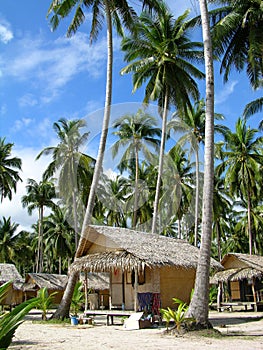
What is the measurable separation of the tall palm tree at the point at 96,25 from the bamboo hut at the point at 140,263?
78 cm

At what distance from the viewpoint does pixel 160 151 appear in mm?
22500

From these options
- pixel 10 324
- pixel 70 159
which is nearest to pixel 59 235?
pixel 70 159

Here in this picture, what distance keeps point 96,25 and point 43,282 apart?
20.6 m

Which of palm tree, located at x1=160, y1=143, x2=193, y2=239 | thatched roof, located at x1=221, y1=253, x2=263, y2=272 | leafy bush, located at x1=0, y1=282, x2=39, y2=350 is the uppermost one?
palm tree, located at x1=160, y1=143, x2=193, y2=239

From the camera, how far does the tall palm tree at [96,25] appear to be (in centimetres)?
1586

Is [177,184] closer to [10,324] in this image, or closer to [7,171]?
[7,171]

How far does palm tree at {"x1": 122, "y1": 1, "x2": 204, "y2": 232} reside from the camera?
21.6 metres

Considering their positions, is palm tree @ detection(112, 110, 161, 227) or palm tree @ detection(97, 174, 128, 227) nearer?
palm tree @ detection(112, 110, 161, 227)

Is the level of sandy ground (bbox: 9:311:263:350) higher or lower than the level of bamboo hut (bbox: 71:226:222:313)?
lower

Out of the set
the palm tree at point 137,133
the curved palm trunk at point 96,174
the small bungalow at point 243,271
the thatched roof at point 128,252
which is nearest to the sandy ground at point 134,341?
the thatched roof at point 128,252

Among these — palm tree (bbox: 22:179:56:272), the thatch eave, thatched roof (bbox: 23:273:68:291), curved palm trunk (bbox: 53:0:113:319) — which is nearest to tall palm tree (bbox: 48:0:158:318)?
curved palm trunk (bbox: 53:0:113:319)

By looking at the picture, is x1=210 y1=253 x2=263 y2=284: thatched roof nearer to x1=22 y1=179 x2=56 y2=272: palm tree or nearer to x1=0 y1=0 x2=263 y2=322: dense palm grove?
x1=0 y1=0 x2=263 y2=322: dense palm grove

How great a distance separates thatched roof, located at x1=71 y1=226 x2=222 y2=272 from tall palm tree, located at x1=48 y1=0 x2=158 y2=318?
58cm

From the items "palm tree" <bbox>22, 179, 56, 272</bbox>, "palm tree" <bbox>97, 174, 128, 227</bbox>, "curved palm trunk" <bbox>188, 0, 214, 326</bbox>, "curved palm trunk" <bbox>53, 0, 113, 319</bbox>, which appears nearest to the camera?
"curved palm trunk" <bbox>188, 0, 214, 326</bbox>
